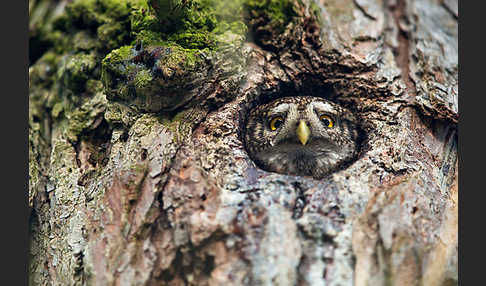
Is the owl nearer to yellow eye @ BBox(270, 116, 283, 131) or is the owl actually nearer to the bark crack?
yellow eye @ BBox(270, 116, 283, 131)

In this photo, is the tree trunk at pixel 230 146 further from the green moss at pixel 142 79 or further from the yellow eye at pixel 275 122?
the yellow eye at pixel 275 122

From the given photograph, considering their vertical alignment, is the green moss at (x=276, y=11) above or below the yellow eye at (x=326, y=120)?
above

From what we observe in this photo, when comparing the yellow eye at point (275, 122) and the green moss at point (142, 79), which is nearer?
the green moss at point (142, 79)

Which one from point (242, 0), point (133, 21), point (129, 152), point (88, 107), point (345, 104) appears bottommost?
point (129, 152)

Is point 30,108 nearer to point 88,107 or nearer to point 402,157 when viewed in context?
point 88,107

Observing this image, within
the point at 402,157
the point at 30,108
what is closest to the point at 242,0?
the point at 402,157

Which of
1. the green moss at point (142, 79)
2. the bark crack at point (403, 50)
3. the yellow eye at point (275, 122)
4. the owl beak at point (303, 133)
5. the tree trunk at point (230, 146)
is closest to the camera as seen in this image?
the tree trunk at point (230, 146)

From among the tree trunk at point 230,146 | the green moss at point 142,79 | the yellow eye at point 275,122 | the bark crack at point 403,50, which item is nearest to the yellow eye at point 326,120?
the tree trunk at point 230,146
